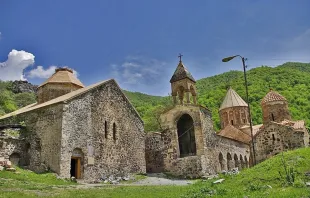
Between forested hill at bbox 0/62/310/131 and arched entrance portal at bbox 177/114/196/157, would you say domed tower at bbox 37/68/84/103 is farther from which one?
forested hill at bbox 0/62/310/131

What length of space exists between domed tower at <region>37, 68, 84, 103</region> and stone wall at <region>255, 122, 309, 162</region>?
16.0 m

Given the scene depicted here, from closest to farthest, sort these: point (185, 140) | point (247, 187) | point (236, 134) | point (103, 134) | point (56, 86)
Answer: point (247, 187)
point (103, 134)
point (185, 140)
point (56, 86)
point (236, 134)

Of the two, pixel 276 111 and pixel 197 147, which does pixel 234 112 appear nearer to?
pixel 276 111

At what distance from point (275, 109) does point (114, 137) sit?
706 inches

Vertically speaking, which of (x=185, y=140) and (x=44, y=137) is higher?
(x=44, y=137)

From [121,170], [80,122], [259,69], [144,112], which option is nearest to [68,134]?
[80,122]

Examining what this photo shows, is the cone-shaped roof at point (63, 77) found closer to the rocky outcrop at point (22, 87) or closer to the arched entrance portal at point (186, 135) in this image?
the arched entrance portal at point (186, 135)

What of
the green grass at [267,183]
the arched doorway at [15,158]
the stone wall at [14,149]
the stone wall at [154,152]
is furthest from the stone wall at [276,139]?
the arched doorway at [15,158]

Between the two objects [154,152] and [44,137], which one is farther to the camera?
[154,152]

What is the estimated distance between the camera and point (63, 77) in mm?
26203

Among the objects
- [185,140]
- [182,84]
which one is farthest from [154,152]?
[182,84]

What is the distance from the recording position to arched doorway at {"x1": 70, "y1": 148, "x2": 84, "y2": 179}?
17531mm

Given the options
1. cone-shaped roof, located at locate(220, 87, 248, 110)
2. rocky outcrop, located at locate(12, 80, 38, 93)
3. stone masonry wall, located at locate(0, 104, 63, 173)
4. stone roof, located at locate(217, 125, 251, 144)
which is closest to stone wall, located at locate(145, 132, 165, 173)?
stone masonry wall, located at locate(0, 104, 63, 173)

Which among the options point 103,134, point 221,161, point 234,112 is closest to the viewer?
point 103,134
